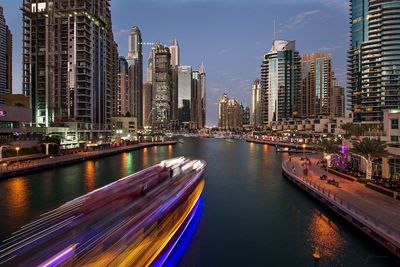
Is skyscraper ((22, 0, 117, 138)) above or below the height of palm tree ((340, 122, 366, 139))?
above

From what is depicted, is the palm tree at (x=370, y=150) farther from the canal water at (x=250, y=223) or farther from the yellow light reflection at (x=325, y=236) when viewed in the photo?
the yellow light reflection at (x=325, y=236)

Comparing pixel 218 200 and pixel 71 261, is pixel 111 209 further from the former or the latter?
pixel 218 200

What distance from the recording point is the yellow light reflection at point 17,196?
40531 millimetres

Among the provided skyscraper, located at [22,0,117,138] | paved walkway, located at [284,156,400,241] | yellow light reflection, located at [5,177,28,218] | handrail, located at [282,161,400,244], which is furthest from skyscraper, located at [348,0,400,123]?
yellow light reflection, located at [5,177,28,218]

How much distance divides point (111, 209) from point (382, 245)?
24673 millimetres

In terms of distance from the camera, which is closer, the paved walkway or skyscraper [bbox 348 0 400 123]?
the paved walkway

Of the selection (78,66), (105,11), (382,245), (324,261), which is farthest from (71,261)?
(105,11)

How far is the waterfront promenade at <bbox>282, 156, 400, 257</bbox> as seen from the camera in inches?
1061

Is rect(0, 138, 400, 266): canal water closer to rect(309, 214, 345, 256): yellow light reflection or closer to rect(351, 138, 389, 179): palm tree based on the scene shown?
rect(309, 214, 345, 256): yellow light reflection

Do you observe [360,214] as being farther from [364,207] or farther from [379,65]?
[379,65]

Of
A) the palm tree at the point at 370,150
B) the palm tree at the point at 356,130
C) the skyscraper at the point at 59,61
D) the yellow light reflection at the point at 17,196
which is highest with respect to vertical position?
the skyscraper at the point at 59,61

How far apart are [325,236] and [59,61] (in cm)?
14343

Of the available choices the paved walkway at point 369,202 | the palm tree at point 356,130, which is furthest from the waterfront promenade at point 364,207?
the palm tree at point 356,130

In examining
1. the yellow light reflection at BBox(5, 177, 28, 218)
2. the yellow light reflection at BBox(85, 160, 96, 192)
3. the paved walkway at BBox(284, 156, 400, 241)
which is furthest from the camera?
the yellow light reflection at BBox(85, 160, 96, 192)
